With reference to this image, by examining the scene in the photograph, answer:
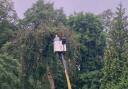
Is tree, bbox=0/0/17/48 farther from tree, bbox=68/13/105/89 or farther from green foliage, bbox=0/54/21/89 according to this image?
green foliage, bbox=0/54/21/89

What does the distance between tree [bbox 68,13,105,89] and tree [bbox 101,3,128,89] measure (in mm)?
6430

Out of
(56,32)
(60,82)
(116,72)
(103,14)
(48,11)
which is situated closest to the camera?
(56,32)

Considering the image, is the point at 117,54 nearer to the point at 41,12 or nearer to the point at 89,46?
the point at 89,46

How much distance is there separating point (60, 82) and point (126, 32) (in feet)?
22.3

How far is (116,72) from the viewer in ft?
80.7

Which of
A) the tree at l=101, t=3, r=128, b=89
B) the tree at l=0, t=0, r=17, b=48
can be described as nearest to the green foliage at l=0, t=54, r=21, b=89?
the tree at l=101, t=3, r=128, b=89

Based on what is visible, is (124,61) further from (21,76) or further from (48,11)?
(48,11)

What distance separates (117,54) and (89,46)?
28.5 feet

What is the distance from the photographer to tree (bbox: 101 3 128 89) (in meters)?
24.5

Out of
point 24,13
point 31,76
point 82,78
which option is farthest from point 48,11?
point 31,76

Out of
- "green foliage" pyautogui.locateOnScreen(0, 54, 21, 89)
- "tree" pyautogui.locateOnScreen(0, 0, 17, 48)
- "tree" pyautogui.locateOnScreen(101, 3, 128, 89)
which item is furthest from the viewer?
"tree" pyautogui.locateOnScreen(0, 0, 17, 48)

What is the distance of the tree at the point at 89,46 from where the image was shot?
32031 mm

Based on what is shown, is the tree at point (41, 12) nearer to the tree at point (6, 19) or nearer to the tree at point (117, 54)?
the tree at point (6, 19)

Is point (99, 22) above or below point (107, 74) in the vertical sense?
above
